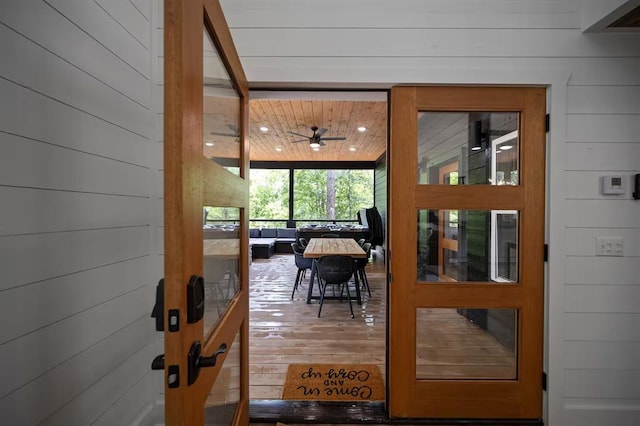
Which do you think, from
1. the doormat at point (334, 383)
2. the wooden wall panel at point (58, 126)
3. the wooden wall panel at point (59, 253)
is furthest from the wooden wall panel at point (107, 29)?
the doormat at point (334, 383)

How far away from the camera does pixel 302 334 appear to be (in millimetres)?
3277

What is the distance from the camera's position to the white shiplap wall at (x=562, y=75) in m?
1.82

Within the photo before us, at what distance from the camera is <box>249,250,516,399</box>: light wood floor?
194 centimetres

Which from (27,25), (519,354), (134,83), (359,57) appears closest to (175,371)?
(27,25)

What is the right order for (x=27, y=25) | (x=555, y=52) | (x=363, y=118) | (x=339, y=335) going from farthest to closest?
Result: (x=363, y=118), (x=339, y=335), (x=555, y=52), (x=27, y=25)

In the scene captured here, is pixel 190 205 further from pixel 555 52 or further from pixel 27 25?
pixel 555 52

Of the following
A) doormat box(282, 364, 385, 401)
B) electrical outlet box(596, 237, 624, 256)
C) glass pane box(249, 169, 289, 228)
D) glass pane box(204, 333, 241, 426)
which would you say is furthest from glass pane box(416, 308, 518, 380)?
glass pane box(249, 169, 289, 228)

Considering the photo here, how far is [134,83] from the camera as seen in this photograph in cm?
161

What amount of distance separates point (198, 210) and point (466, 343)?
191cm

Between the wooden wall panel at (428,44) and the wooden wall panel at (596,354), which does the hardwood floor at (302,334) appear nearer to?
the wooden wall panel at (596,354)

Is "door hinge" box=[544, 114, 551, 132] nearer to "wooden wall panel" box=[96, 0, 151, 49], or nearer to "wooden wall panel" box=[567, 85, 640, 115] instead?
"wooden wall panel" box=[567, 85, 640, 115]

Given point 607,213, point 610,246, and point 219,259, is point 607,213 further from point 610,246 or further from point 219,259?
point 219,259

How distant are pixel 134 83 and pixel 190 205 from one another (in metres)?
1.19

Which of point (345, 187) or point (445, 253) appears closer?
point (445, 253)
